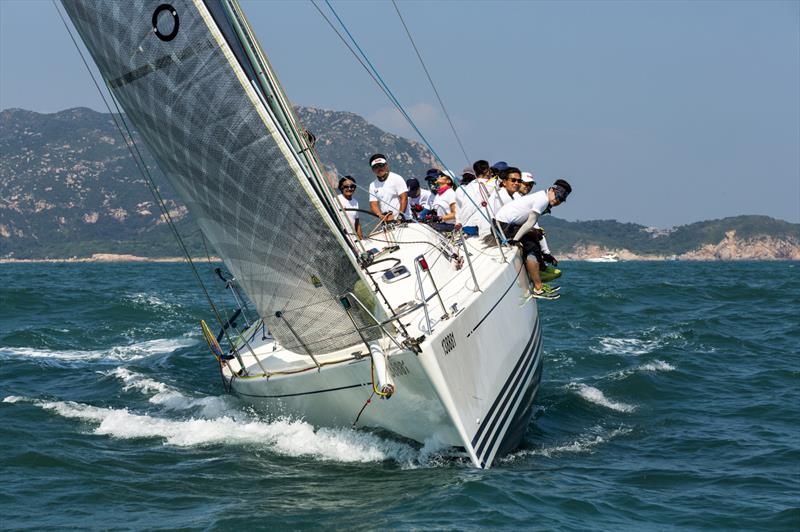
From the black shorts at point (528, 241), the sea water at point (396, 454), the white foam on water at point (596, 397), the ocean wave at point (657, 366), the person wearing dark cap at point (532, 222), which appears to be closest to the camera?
the sea water at point (396, 454)

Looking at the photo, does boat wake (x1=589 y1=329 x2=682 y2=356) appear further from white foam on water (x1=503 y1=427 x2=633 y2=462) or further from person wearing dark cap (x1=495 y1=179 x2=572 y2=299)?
white foam on water (x1=503 y1=427 x2=633 y2=462)

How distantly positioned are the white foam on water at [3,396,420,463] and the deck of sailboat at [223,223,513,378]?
19.2 inches

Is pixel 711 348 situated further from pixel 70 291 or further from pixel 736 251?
pixel 736 251

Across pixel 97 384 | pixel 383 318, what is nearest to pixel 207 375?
pixel 97 384

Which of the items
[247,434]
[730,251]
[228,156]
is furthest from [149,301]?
[730,251]

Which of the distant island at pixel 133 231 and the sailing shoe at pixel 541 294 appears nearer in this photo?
the sailing shoe at pixel 541 294

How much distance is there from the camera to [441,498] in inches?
248

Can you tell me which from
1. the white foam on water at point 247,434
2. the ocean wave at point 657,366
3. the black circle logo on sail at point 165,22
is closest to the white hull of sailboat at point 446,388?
the white foam on water at point 247,434

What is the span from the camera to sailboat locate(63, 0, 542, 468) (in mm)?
6660

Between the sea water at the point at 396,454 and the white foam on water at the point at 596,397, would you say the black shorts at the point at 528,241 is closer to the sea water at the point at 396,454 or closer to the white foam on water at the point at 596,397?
the sea water at the point at 396,454

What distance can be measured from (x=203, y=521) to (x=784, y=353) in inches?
402

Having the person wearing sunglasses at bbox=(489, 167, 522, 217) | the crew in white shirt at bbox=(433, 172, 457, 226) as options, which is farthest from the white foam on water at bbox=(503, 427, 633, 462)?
the crew in white shirt at bbox=(433, 172, 457, 226)

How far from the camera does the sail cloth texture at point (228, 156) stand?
21.8 feet

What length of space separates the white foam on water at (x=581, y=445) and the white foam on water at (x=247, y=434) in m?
1.10
